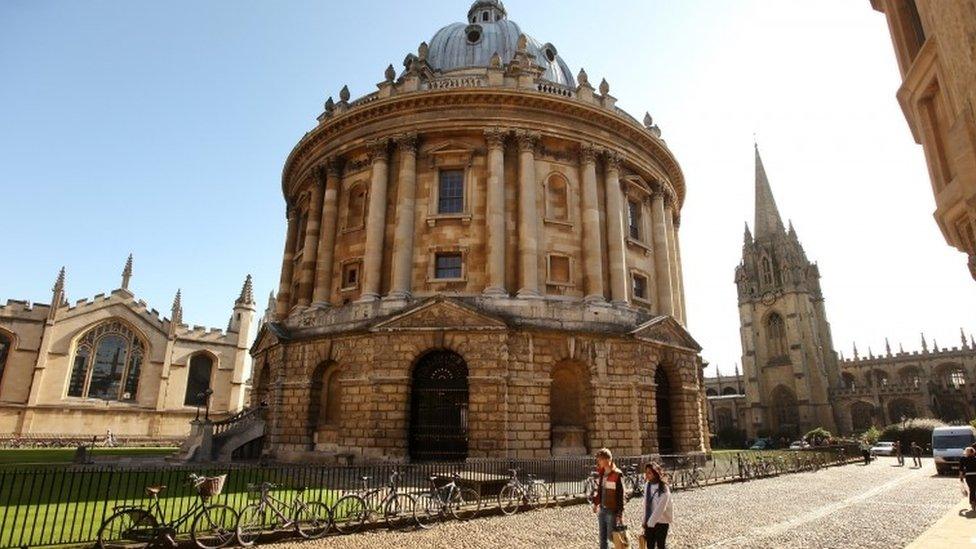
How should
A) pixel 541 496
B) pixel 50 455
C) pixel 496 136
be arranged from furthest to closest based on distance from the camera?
pixel 50 455 → pixel 496 136 → pixel 541 496

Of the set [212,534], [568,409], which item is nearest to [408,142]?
[568,409]

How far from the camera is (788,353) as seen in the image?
245 ft

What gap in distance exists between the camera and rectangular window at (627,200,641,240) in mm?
28153

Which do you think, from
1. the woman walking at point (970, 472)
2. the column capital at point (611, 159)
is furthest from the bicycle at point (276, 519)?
the column capital at point (611, 159)

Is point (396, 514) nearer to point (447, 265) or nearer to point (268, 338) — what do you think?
point (447, 265)

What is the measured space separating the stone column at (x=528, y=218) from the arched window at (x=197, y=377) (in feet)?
133

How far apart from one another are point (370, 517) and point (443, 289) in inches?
513

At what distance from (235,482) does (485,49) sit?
94.7ft

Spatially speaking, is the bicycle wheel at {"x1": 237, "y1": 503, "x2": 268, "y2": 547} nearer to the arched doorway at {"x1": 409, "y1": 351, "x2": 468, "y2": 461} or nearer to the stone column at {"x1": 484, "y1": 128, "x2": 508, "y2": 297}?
the arched doorway at {"x1": 409, "y1": 351, "x2": 468, "y2": 461}

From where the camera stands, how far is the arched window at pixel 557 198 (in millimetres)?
25125

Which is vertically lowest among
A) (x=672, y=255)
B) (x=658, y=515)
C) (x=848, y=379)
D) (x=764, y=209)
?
(x=658, y=515)

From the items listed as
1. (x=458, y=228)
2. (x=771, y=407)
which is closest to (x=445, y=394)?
(x=458, y=228)

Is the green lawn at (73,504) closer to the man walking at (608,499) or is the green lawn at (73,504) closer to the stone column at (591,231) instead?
the man walking at (608,499)

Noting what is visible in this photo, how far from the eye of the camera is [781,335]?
253 feet
